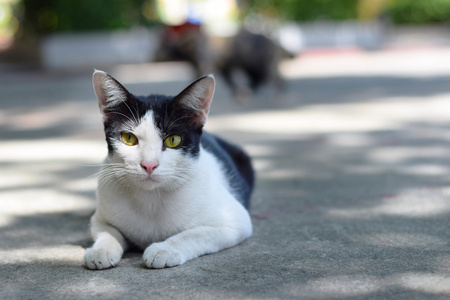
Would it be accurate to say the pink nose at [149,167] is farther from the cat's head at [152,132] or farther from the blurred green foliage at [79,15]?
the blurred green foliage at [79,15]

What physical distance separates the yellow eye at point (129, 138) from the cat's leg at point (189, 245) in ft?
1.67

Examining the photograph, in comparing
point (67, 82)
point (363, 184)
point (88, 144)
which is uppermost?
point (363, 184)

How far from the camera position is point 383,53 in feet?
68.1

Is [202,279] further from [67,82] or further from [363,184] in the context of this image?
[67,82]

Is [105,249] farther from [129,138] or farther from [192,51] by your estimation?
[192,51]

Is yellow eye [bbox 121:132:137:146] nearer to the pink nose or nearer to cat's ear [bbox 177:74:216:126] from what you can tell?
the pink nose

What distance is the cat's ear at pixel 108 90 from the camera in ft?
9.41

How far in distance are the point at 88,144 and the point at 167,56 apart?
4.77 meters

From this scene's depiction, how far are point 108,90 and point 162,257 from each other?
862 mm

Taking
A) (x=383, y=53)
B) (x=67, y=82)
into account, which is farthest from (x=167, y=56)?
(x=383, y=53)

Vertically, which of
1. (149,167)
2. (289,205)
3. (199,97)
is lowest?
(289,205)

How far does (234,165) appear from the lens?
3.93 meters

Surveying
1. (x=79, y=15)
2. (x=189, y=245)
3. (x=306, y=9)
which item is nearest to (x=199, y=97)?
(x=189, y=245)

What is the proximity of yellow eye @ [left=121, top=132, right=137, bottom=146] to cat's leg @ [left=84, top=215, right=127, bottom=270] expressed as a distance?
0.51 meters
